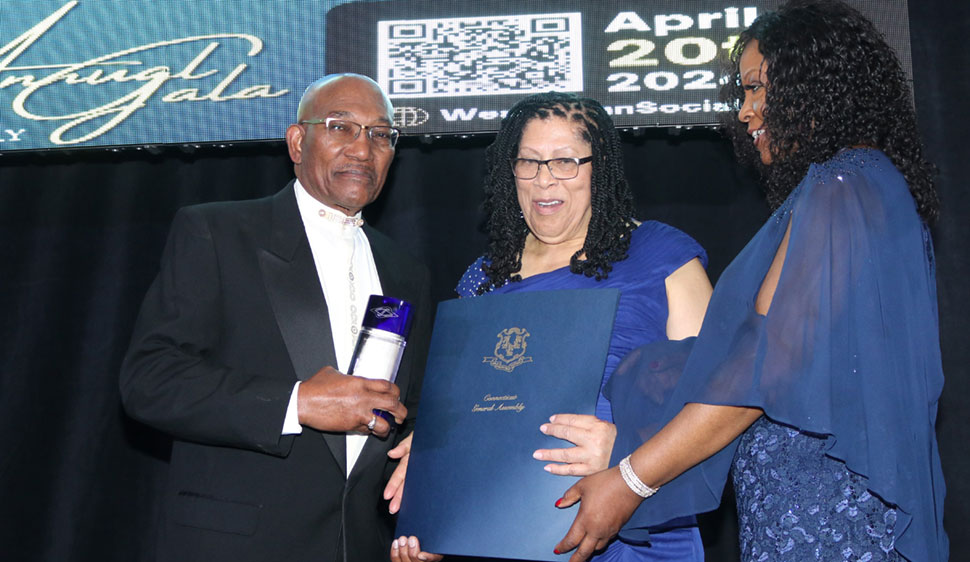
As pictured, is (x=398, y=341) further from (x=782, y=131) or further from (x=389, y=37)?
(x=389, y=37)

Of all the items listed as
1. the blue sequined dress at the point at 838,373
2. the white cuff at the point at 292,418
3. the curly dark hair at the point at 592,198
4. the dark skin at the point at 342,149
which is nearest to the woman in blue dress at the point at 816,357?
the blue sequined dress at the point at 838,373

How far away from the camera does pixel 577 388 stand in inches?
67.3

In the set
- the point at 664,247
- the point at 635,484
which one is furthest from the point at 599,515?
the point at 664,247

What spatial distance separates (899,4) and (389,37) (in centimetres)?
181

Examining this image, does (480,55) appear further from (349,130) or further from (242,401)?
(242,401)

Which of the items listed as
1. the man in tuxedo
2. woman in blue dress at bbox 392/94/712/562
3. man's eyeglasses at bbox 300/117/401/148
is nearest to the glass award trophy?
the man in tuxedo

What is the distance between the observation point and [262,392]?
1988mm

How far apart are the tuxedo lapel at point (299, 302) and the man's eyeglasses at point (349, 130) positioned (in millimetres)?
316

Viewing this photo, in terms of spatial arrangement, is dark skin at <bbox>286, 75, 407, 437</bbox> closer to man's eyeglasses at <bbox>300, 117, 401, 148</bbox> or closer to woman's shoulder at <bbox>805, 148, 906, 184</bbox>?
man's eyeglasses at <bbox>300, 117, 401, 148</bbox>

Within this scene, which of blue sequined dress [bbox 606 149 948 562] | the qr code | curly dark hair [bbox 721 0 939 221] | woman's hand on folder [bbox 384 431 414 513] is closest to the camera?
blue sequined dress [bbox 606 149 948 562]

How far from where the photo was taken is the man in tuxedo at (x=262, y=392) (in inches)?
77.9

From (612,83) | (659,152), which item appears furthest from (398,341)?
(659,152)

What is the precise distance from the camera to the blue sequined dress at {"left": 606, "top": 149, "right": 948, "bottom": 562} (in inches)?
56.7

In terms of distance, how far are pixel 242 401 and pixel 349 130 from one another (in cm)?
88
